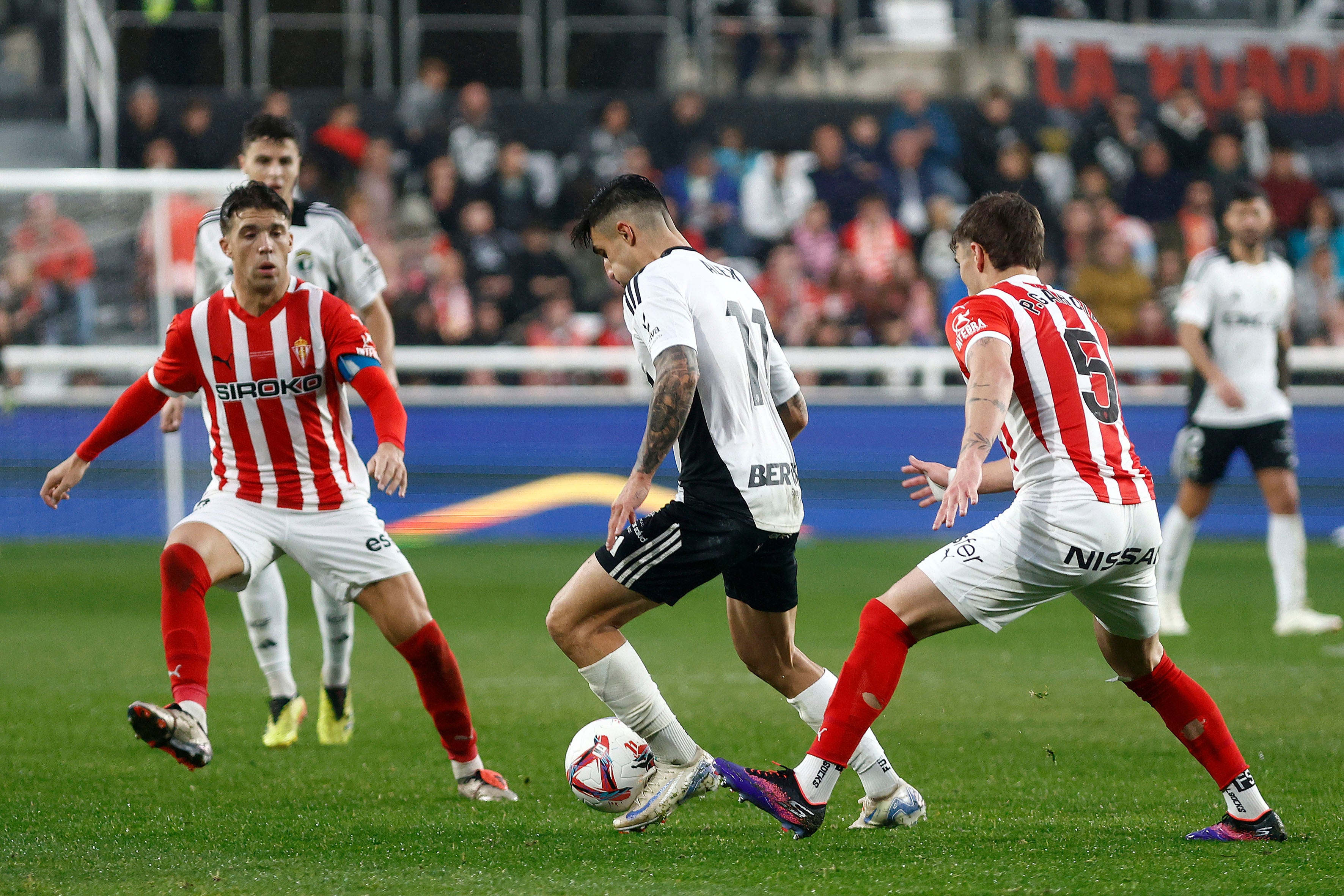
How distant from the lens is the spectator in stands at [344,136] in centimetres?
1595

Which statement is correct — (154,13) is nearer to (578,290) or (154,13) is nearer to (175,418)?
(578,290)

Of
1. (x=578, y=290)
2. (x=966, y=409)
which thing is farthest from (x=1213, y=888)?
(x=578, y=290)

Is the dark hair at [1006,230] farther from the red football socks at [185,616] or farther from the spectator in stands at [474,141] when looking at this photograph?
the spectator in stands at [474,141]

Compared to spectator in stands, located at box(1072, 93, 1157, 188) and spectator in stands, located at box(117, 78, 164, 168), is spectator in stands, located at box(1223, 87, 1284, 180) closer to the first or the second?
spectator in stands, located at box(1072, 93, 1157, 188)

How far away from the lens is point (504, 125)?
1714 centimetres

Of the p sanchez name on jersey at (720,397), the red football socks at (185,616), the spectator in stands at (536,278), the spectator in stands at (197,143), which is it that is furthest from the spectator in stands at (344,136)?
the p sanchez name on jersey at (720,397)

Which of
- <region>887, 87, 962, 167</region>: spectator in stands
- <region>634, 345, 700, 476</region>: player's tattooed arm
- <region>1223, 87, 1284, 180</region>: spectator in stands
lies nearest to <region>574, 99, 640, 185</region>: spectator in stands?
<region>887, 87, 962, 167</region>: spectator in stands

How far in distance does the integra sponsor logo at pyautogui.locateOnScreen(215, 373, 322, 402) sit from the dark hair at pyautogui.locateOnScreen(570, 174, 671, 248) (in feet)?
3.90

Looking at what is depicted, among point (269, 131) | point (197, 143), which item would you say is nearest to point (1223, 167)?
point (197, 143)

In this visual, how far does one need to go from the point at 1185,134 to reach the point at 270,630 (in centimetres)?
1401

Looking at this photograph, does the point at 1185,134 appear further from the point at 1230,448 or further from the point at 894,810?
the point at 894,810

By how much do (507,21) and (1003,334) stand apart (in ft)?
48.2

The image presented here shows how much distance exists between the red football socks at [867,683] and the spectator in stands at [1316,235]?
546 inches

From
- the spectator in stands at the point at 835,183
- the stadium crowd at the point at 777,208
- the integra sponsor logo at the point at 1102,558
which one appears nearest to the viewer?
the integra sponsor logo at the point at 1102,558
